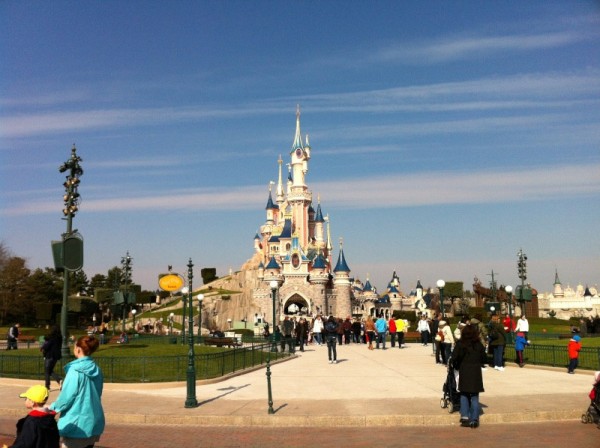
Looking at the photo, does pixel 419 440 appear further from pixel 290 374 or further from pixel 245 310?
pixel 245 310

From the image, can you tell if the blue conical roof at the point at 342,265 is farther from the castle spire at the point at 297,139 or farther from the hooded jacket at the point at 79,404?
the hooded jacket at the point at 79,404

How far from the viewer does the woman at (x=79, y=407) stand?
5863mm

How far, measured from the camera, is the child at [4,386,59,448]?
204 inches

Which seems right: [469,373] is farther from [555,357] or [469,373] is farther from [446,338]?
[555,357]

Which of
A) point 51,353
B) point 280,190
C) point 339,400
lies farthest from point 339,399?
point 280,190

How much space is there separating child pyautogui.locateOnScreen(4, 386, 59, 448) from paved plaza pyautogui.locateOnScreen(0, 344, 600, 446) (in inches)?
229

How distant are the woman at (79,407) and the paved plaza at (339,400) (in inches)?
202

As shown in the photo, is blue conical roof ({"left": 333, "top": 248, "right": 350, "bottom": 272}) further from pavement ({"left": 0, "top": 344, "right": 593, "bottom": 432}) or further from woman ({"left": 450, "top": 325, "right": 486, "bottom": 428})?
woman ({"left": 450, "top": 325, "right": 486, "bottom": 428})

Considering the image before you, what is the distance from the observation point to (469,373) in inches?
411

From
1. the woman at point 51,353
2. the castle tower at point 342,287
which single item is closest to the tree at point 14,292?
the castle tower at point 342,287

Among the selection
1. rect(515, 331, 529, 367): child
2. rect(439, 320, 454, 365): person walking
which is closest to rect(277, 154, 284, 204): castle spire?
rect(515, 331, 529, 367): child

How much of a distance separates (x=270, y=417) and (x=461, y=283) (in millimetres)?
83910

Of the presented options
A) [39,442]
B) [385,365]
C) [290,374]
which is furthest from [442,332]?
[39,442]

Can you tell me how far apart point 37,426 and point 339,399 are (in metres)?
8.78
